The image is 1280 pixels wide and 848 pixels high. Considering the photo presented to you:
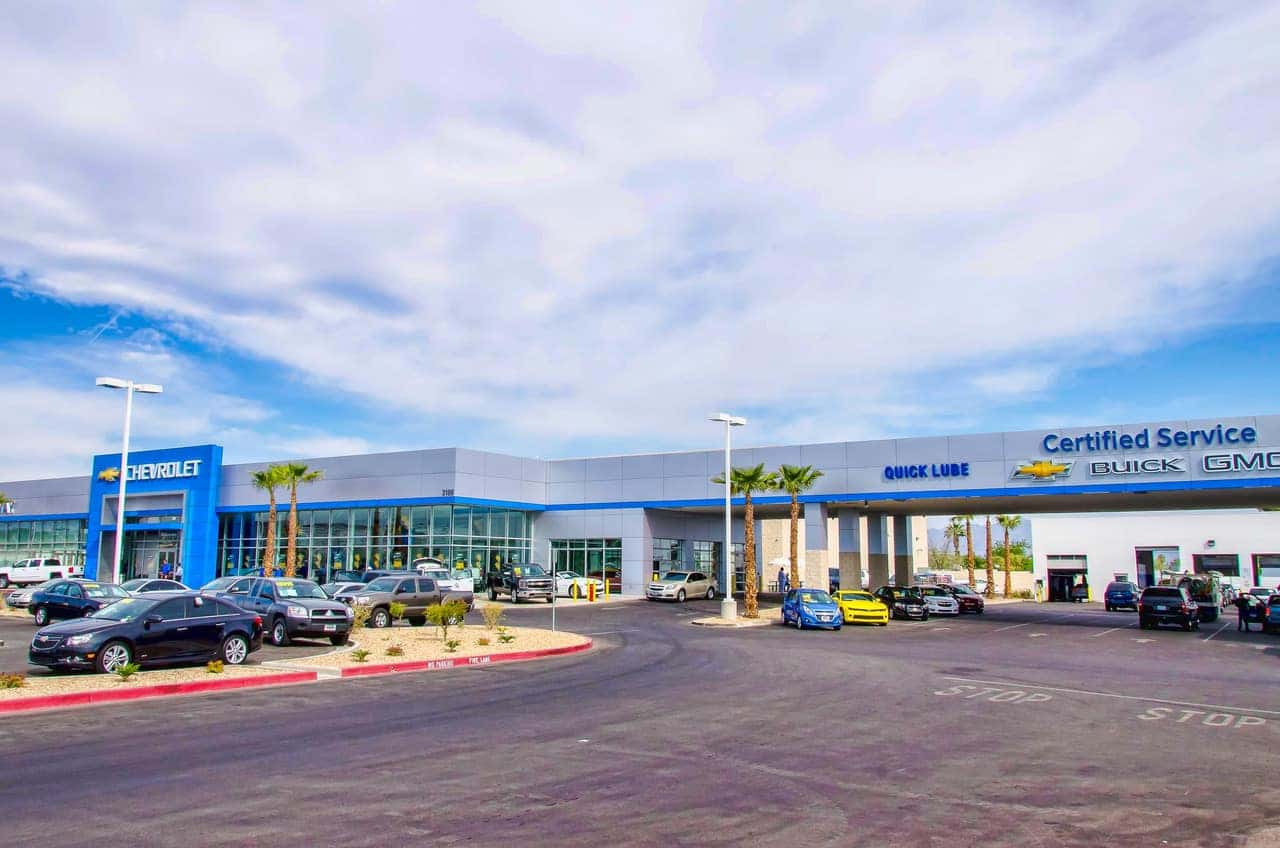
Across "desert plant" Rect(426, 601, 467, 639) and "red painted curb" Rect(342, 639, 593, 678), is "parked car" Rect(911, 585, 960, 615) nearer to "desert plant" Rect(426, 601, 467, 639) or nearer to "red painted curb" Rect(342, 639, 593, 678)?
"desert plant" Rect(426, 601, 467, 639)

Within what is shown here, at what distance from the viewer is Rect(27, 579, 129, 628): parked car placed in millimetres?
27844

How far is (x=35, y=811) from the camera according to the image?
7906mm

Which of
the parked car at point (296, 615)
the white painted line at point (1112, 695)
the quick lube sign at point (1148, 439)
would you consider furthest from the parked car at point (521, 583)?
the white painted line at point (1112, 695)

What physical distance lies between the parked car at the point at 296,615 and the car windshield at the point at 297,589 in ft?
0.08

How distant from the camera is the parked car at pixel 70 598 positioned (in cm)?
2784

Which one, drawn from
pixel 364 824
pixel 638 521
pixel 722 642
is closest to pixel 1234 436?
pixel 722 642

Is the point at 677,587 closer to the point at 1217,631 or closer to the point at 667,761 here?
the point at 1217,631

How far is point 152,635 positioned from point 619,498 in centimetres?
3569

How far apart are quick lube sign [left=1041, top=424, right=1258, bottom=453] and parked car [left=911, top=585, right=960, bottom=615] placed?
8983mm

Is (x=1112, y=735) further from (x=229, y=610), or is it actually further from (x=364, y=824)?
(x=229, y=610)

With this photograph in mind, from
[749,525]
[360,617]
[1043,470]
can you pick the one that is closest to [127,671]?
[360,617]

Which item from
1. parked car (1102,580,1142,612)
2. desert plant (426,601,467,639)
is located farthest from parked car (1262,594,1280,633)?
desert plant (426,601,467,639)

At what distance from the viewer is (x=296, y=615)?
22.9 m

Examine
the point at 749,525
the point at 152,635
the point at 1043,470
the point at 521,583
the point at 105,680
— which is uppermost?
the point at 1043,470
